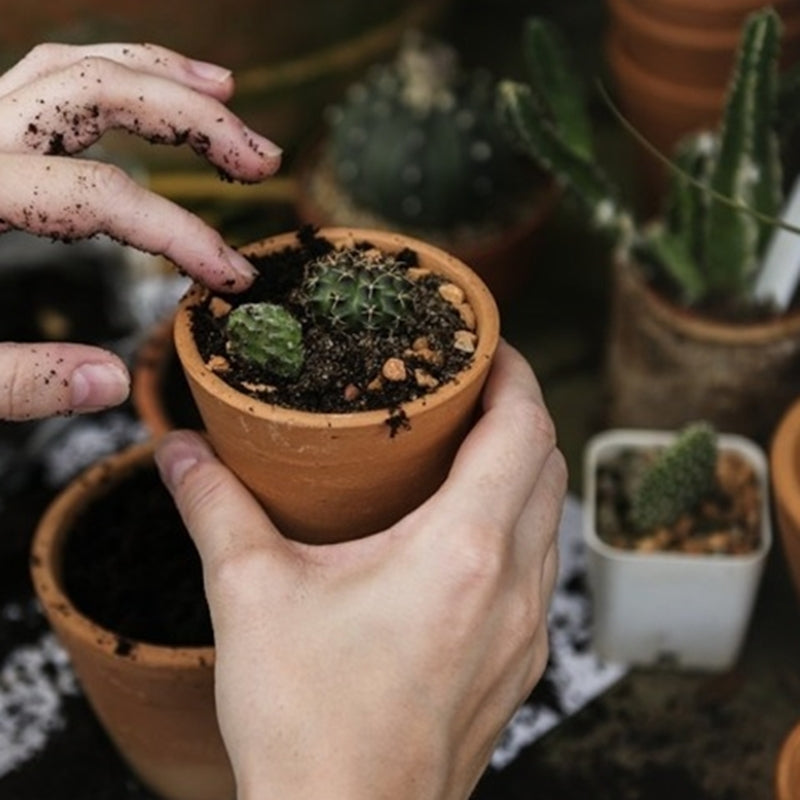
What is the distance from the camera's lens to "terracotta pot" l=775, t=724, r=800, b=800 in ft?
3.36

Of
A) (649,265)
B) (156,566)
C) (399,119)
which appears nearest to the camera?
(156,566)

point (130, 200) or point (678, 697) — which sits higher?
point (130, 200)

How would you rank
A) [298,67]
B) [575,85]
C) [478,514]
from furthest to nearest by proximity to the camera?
[298,67] < [575,85] < [478,514]

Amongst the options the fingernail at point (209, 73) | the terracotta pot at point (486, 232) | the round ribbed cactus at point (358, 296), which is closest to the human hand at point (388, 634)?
the round ribbed cactus at point (358, 296)

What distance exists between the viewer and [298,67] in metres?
1.98

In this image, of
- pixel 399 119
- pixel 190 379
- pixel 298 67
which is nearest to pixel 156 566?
pixel 190 379

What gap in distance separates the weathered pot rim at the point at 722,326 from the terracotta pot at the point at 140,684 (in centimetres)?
60

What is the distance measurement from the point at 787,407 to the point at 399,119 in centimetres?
64

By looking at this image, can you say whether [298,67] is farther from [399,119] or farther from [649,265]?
[649,265]

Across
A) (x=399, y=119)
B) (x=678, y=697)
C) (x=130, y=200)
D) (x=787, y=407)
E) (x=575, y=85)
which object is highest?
(x=130, y=200)

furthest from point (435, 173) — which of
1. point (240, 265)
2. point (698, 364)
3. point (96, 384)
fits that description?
point (96, 384)

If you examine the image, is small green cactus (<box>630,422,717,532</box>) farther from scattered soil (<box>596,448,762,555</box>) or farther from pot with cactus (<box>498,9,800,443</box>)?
pot with cactus (<box>498,9,800,443</box>)

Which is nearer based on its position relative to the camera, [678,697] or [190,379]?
[190,379]

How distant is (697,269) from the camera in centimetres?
152
